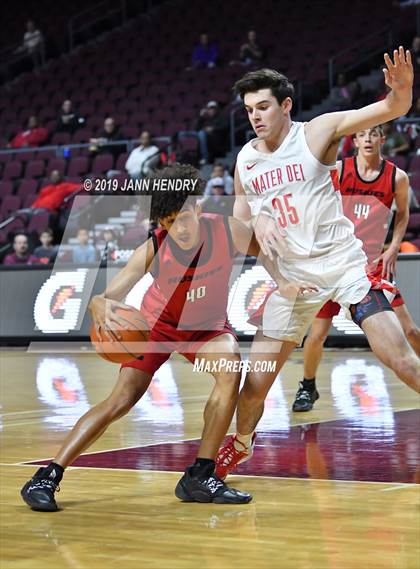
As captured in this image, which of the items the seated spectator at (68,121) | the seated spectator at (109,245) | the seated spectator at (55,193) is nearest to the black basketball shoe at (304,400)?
the seated spectator at (109,245)

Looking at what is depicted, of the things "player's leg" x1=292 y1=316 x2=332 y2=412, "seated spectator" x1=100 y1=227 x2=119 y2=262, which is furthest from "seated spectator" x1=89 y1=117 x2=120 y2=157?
"player's leg" x1=292 y1=316 x2=332 y2=412

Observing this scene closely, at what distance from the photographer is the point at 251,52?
22.9 m

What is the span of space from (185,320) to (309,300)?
68 cm

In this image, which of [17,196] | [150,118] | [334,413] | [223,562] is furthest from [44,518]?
[150,118]

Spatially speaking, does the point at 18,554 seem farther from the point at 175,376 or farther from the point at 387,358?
the point at 175,376

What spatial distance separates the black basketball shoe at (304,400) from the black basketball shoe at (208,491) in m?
3.38

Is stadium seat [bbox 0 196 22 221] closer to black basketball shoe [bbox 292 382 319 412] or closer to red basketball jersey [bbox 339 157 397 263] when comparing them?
black basketball shoe [bbox 292 382 319 412]

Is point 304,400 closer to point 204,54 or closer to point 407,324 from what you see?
point 407,324

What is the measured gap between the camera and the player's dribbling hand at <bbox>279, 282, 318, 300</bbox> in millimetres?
5848

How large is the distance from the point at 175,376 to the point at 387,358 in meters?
6.82

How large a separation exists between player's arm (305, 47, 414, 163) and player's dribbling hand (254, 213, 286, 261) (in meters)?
0.42

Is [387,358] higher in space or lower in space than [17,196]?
lower

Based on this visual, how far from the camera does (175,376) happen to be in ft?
40.2

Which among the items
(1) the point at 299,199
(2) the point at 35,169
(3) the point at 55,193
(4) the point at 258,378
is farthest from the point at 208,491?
(2) the point at 35,169
